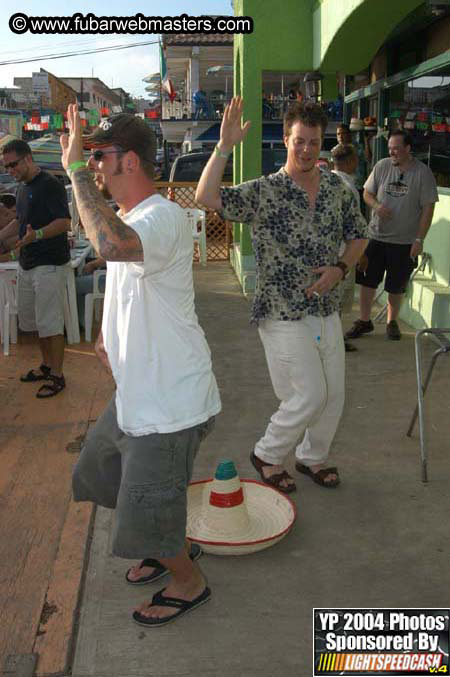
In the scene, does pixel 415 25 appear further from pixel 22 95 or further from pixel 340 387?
pixel 22 95

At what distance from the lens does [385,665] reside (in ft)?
8.80

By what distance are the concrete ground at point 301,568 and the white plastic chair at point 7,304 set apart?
2.98 m

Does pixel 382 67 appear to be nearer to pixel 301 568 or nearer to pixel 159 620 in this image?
pixel 301 568

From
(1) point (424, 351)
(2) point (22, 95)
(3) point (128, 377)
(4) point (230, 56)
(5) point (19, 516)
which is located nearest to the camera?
(3) point (128, 377)

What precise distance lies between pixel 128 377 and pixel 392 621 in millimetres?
1410

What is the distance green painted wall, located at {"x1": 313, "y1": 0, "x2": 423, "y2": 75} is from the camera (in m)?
7.48

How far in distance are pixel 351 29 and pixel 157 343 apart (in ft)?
21.8

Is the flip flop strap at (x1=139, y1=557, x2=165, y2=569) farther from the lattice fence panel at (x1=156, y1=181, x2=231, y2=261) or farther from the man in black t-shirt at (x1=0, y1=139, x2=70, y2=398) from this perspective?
the lattice fence panel at (x1=156, y1=181, x2=231, y2=261)

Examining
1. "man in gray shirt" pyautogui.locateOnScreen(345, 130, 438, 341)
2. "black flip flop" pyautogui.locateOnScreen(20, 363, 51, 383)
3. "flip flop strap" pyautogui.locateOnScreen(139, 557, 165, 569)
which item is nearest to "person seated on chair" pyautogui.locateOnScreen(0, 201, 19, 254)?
"black flip flop" pyautogui.locateOnScreen(20, 363, 51, 383)

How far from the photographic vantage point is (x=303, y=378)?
3.69 meters

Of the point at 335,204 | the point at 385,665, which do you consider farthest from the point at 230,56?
the point at 385,665

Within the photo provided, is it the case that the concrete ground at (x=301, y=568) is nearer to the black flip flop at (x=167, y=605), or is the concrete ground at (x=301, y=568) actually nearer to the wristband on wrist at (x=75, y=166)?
the black flip flop at (x=167, y=605)

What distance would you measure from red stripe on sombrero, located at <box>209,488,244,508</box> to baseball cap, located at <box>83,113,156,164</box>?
153cm

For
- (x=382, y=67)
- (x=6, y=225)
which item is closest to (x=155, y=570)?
(x=6, y=225)
